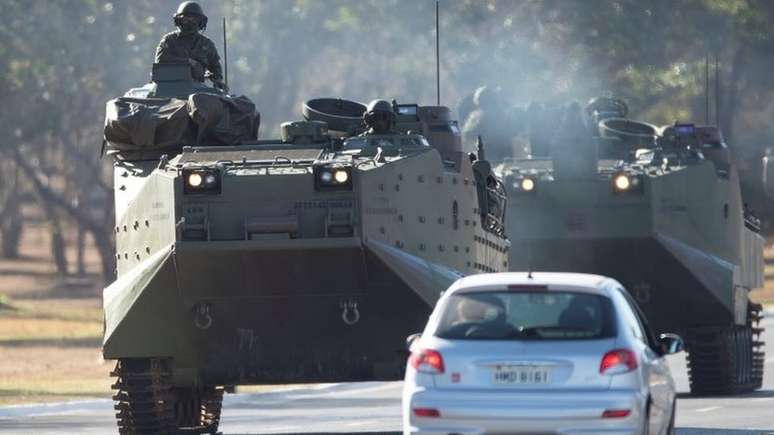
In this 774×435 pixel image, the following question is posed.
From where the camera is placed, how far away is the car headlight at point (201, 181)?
17.8 metres

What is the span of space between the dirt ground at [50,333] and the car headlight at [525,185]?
21.0 ft

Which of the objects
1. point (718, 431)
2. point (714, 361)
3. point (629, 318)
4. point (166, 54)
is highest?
point (166, 54)

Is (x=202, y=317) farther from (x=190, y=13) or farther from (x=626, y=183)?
(x=626, y=183)

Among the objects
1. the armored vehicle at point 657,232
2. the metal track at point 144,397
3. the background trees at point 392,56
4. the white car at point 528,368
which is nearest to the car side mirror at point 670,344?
the white car at point 528,368

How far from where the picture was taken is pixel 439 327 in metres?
13.7

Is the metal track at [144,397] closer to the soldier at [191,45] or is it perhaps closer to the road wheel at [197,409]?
the road wheel at [197,409]

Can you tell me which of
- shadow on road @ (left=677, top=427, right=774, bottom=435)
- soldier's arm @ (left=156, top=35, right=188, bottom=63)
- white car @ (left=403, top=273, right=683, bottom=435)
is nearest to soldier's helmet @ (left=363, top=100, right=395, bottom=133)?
soldier's arm @ (left=156, top=35, right=188, bottom=63)

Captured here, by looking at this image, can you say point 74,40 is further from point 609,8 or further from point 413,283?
point 413,283

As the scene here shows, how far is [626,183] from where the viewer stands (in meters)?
25.5

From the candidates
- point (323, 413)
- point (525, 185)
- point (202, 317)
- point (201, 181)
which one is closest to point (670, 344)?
point (201, 181)

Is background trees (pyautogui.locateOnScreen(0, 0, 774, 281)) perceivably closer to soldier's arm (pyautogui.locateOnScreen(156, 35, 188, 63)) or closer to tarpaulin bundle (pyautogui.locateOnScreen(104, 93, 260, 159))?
soldier's arm (pyautogui.locateOnScreen(156, 35, 188, 63))

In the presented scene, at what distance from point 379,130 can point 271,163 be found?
5.50 feet

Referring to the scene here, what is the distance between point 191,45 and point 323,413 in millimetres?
5443

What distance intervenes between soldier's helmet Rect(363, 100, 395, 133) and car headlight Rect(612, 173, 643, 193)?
246 inches
